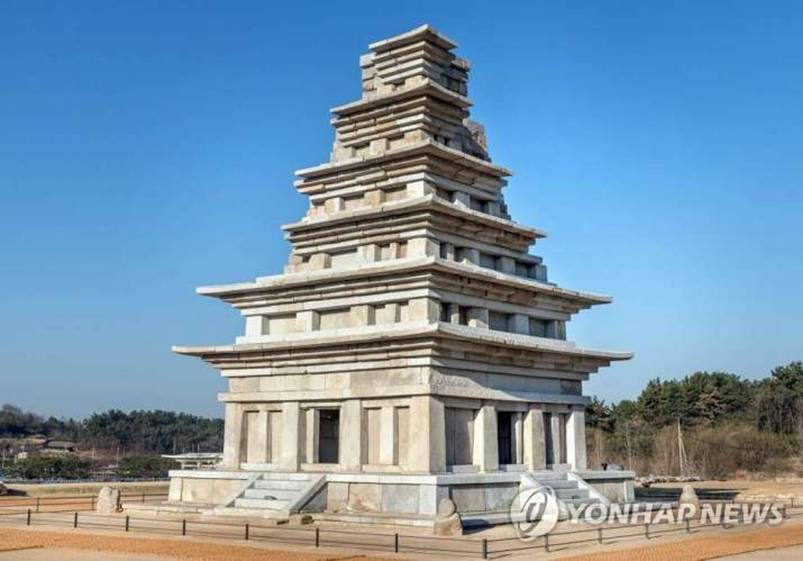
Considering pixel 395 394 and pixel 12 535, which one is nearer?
pixel 12 535

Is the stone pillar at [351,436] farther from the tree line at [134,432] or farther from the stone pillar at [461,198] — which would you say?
the tree line at [134,432]

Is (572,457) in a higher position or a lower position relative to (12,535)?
higher

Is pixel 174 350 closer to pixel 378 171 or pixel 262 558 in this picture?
pixel 378 171

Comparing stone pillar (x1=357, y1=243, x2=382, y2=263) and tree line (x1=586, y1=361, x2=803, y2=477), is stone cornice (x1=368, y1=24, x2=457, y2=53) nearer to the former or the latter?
stone pillar (x1=357, y1=243, x2=382, y2=263)

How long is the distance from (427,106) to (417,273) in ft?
26.8

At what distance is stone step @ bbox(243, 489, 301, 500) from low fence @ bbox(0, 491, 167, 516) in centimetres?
681

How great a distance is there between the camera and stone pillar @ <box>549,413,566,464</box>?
108 ft

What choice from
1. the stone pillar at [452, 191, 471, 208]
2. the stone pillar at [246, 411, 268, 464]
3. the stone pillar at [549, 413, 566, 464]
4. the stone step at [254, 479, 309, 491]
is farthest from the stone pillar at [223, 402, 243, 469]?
the stone pillar at [549, 413, 566, 464]

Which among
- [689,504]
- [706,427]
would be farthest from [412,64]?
[706,427]

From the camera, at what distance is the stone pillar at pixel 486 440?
29250 millimetres

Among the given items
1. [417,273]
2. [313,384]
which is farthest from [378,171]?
[313,384]

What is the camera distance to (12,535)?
24.5m

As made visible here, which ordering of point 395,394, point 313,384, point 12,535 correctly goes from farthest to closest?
point 313,384 < point 395,394 < point 12,535

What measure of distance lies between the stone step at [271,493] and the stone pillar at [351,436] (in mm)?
1922
